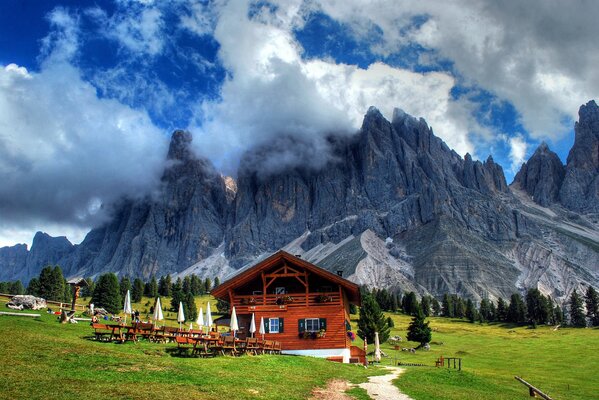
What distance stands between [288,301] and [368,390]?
22021 millimetres

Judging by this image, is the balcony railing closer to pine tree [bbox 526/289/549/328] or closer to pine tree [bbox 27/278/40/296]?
pine tree [bbox 27/278/40/296]

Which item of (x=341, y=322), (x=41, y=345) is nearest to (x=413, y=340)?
(x=341, y=322)

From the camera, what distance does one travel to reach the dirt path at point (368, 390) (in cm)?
2056

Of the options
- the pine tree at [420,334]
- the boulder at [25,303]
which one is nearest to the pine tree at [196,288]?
the pine tree at [420,334]

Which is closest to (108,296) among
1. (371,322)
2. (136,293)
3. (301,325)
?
(136,293)

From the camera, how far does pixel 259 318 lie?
4528cm

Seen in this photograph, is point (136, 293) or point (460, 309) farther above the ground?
point (136, 293)

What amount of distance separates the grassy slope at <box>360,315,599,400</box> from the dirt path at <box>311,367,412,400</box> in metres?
0.79

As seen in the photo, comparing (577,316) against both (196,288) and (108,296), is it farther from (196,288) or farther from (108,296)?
(108,296)

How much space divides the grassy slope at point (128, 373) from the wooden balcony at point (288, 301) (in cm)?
1595

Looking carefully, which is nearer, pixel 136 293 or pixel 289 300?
Answer: pixel 289 300

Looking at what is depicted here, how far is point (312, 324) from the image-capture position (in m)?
44.6

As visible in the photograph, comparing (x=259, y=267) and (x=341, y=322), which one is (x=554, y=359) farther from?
(x=259, y=267)

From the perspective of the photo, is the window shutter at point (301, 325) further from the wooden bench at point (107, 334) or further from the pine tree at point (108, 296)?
the pine tree at point (108, 296)
